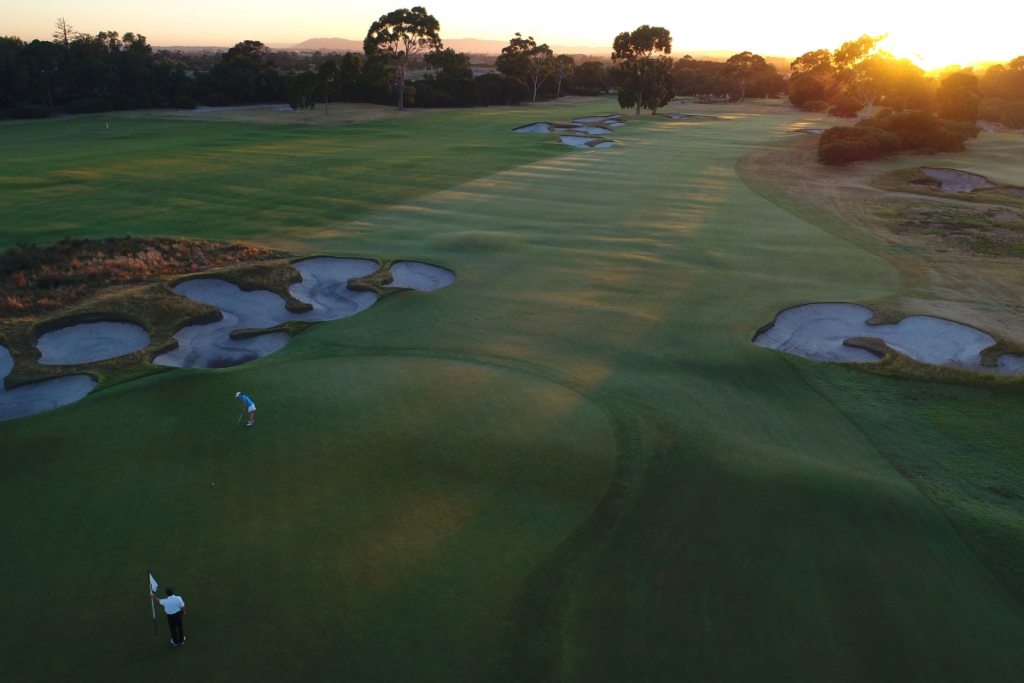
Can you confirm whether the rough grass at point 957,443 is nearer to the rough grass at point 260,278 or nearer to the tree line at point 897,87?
the rough grass at point 260,278

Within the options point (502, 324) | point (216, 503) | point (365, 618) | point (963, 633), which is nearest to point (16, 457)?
point (216, 503)

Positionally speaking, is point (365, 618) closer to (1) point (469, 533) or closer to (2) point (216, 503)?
(1) point (469, 533)

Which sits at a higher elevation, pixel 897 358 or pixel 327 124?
pixel 327 124

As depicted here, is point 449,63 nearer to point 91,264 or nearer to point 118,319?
point 91,264

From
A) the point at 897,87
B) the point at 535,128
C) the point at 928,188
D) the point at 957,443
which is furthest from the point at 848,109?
the point at 957,443

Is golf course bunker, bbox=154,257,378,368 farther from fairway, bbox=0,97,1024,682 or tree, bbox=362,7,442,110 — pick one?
tree, bbox=362,7,442,110
